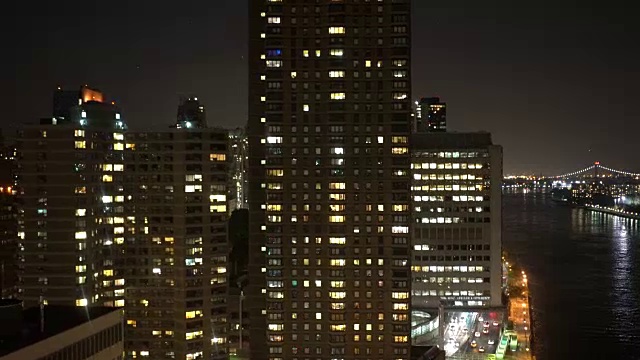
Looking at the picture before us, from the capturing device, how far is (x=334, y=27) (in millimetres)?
31156

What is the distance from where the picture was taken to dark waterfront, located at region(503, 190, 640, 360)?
4106 cm

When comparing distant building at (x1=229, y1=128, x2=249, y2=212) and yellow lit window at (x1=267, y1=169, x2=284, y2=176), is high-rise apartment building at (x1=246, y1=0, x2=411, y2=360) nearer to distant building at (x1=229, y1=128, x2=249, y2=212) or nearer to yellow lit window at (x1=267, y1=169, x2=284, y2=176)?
yellow lit window at (x1=267, y1=169, x2=284, y2=176)

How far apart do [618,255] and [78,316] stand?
2601 inches

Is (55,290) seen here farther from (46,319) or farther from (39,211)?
(46,319)

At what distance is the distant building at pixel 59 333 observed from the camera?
1524 cm

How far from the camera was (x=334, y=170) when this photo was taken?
102 feet

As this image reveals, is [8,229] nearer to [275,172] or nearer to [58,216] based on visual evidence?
[58,216]

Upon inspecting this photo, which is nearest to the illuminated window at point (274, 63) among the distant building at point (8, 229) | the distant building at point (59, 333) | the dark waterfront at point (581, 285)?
the distant building at point (59, 333)

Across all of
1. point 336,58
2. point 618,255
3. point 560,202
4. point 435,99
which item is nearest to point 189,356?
point 336,58

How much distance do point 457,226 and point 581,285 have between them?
42.1 feet

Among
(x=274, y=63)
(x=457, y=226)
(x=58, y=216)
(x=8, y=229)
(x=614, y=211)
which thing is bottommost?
(x=614, y=211)

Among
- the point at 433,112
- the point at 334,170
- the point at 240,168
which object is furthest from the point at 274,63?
the point at 433,112

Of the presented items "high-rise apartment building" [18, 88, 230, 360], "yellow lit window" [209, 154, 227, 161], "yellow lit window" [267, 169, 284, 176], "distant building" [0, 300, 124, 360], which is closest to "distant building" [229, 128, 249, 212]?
"yellow lit window" [209, 154, 227, 161]

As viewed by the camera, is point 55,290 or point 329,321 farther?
point 55,290
